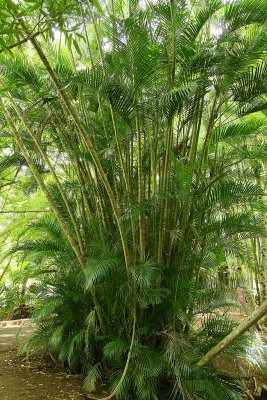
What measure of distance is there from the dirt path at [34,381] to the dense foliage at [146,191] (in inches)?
6.4

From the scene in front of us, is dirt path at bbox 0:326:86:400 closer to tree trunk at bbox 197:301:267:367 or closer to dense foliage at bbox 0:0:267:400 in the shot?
dense foliage at bbox 0:0:267:400

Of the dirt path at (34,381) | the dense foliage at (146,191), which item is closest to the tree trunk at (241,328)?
the dense foliage at (146,191)

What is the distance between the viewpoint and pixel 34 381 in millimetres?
3268

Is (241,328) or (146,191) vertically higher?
(146,191)

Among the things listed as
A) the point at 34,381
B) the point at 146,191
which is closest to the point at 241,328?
the point at 146,191

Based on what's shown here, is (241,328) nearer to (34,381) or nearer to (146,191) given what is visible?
(146,191)

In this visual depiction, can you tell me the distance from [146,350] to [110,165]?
180cm

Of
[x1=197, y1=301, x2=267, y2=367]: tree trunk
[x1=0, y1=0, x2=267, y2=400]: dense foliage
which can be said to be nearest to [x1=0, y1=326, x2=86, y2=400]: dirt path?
[x1=0, y1=0, x2=267, y2=400]: dense foliage

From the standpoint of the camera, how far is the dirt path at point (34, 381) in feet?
9.72

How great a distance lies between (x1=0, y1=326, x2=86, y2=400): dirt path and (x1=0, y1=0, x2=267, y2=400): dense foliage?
163 millimetres

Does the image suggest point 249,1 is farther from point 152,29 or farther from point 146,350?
point 146,350

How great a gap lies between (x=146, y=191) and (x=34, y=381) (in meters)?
2.18

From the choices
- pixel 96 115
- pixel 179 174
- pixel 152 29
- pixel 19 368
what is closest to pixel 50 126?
pixel 96 115

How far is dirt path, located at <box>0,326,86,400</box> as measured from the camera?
2963mm
